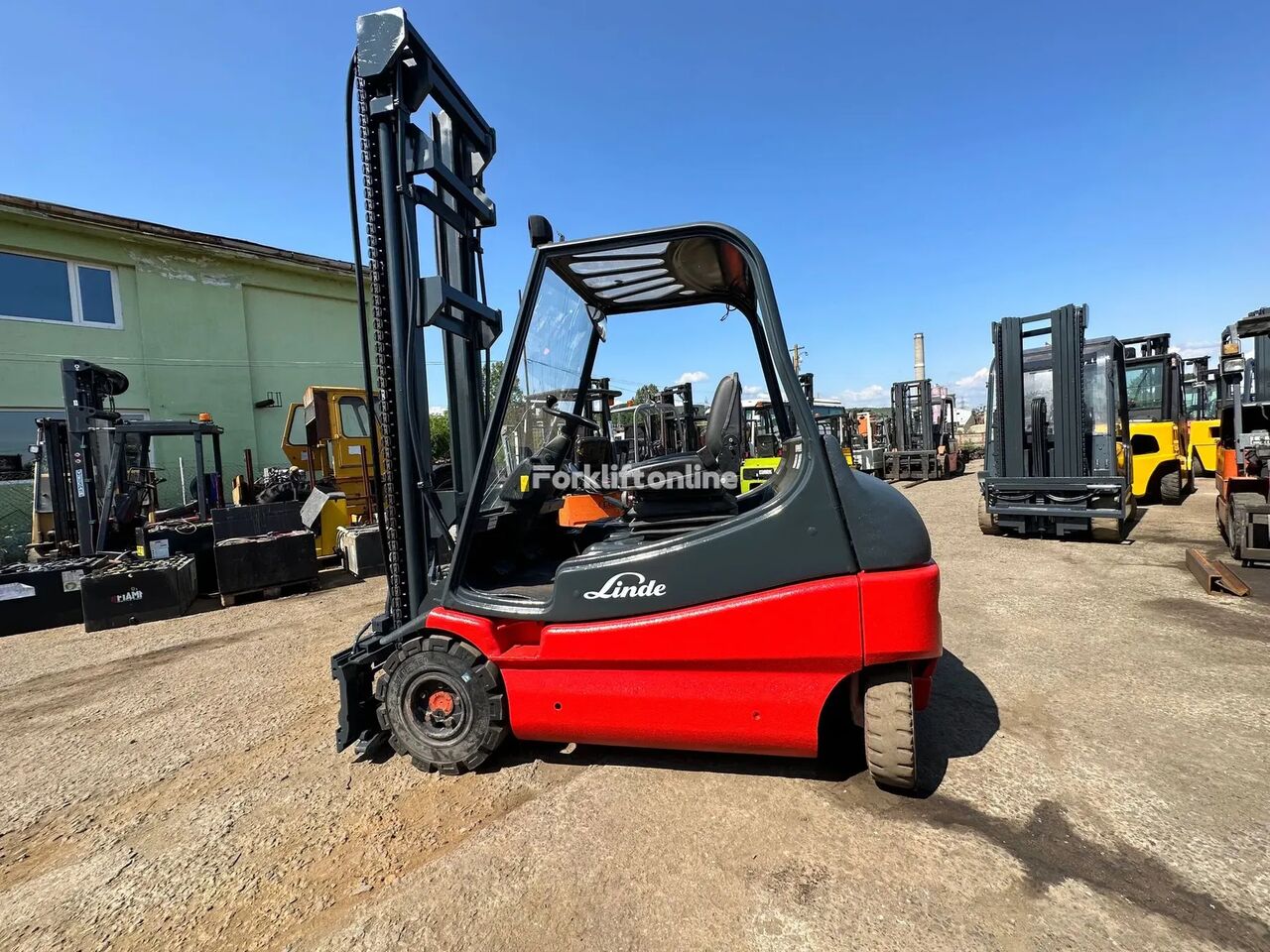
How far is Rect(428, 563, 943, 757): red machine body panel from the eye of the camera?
2.27 metres

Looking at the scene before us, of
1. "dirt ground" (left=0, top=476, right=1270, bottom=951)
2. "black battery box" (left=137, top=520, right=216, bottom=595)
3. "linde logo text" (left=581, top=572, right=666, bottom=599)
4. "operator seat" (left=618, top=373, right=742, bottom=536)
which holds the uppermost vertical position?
"operator seat" (left=618, top=373, right=742, bottom=536)

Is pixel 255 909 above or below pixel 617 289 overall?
below

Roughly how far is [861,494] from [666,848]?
159 cm

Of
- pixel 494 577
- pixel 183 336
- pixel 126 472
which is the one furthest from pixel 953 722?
pixel 183 336

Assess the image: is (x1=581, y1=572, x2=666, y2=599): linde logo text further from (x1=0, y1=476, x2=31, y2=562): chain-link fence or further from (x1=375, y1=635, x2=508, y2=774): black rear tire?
(x1=0, y1=476, x2=31, y2=562): chain-link fence

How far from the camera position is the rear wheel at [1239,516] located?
19.4ft

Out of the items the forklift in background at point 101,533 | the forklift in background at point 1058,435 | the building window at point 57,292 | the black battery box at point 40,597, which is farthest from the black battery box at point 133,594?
the forklift in background at point 1058,435

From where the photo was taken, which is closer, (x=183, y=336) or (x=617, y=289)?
(x=617, y=289)

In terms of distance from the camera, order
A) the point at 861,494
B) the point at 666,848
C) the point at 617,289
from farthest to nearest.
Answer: the point at 617,289 < the point at 861,494 < the point at 666,848

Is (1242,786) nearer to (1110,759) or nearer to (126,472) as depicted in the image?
(1110,759)

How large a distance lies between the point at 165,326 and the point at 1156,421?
71.1ft

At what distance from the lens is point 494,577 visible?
327 cm

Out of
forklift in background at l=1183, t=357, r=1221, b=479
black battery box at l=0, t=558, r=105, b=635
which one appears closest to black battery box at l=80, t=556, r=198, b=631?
black battery box at l=0, t=558, r=105, b=635

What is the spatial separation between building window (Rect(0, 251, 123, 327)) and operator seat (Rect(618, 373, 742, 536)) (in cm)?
1590
